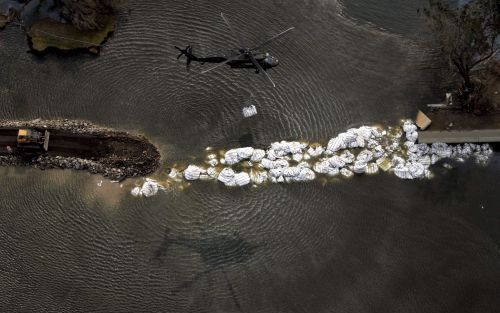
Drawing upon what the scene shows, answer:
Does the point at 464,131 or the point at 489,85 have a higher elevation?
the point at 489,85

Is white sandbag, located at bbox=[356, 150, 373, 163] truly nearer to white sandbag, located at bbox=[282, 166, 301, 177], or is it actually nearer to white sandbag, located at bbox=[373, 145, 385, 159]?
white sandbag, located at bbox=[373, 145, 385, 159]

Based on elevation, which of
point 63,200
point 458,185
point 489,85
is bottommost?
point 63,200

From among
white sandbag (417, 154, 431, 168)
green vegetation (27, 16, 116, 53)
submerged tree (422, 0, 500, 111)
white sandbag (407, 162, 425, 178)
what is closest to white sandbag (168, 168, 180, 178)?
green vegetation (27, 16, 116, 53)

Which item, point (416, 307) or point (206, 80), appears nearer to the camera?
point (416, 307)

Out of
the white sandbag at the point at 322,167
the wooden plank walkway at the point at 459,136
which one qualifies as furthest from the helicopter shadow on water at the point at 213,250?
the wooden plank walkway at the point at 459,136

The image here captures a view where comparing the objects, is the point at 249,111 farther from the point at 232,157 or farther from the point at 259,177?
the point at 259,177

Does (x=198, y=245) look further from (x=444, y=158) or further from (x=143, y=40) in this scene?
(x=444, y=158)

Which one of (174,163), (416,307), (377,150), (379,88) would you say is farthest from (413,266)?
(174,163)
